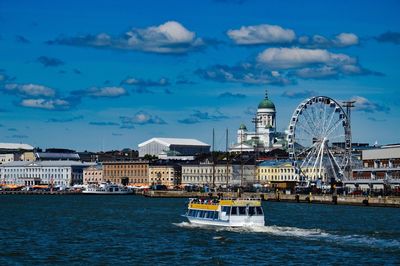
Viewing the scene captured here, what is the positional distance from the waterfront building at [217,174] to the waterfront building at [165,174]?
6.52ft

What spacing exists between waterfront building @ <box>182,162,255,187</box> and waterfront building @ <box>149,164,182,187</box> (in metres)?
1.99

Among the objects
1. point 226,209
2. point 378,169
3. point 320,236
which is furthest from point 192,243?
point 378,169

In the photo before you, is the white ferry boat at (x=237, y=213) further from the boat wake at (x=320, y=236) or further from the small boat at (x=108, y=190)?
the small boat at (x=108, y=190)

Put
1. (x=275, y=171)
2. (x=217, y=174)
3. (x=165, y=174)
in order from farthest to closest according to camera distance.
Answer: (x=165, y=174)
(x=217, y=174)
(x=275, y=171)

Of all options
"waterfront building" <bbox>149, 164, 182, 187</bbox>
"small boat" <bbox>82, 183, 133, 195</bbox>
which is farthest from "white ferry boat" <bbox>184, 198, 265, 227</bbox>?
"waterfront building" <bbox>149, 164, 182, 187</bbox>

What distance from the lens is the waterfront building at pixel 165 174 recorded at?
7603 inches

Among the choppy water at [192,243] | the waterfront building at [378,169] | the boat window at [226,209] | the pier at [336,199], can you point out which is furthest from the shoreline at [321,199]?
→ the boat window at [226,209]

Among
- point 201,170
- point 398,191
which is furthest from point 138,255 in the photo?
point 201,170

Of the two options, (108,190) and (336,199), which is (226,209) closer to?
(336,199)

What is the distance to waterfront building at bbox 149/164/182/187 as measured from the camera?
193125 mm

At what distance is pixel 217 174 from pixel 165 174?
533 inches

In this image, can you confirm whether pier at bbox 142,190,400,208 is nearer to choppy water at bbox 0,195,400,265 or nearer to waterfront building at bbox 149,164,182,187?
choppy water at bbox 0,195,400,265

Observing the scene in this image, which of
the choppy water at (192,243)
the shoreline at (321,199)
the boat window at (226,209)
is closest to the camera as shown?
the choppy water at (192,243)

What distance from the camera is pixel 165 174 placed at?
19462 centimetres
